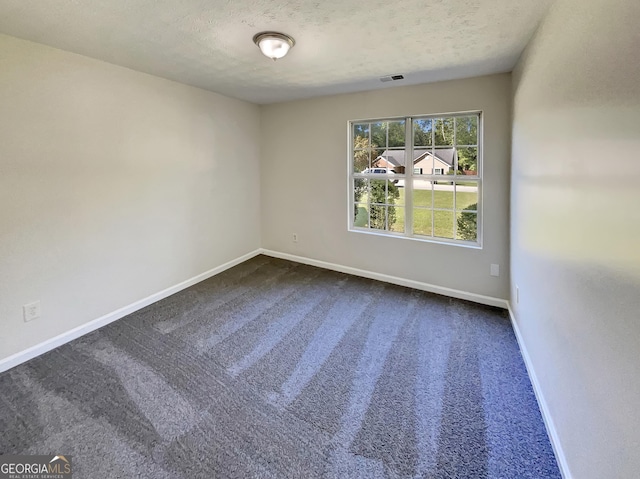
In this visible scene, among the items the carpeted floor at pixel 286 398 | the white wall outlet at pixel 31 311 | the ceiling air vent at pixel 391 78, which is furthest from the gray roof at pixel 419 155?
the white wall outlet at pixel 31 311

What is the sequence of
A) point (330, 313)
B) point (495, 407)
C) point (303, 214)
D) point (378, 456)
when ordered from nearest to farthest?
1. point (378, 456)
2. point (495, 407)
3. point (330, 313)
4. point (303, 214)

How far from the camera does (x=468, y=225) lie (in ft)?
11.6

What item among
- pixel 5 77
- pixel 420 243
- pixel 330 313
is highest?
pixel 5 77

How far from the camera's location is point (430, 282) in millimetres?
3709

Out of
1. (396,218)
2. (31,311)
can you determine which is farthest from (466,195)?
(31,311)

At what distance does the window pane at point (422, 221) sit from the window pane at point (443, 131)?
31.7 inches

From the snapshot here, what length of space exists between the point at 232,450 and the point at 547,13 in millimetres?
3131

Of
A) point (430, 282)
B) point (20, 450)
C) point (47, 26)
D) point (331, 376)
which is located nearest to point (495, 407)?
point (331, 376)

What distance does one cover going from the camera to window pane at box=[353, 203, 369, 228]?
4227 mm

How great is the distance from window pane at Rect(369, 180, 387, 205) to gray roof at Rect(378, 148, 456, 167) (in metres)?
0.30

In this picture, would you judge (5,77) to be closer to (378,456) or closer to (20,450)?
(20,450)

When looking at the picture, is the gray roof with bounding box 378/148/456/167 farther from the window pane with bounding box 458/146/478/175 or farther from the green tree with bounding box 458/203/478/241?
the green tree with bounding box 458/203/478/241

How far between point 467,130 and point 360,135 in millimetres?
1312

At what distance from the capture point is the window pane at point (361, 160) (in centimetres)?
409
